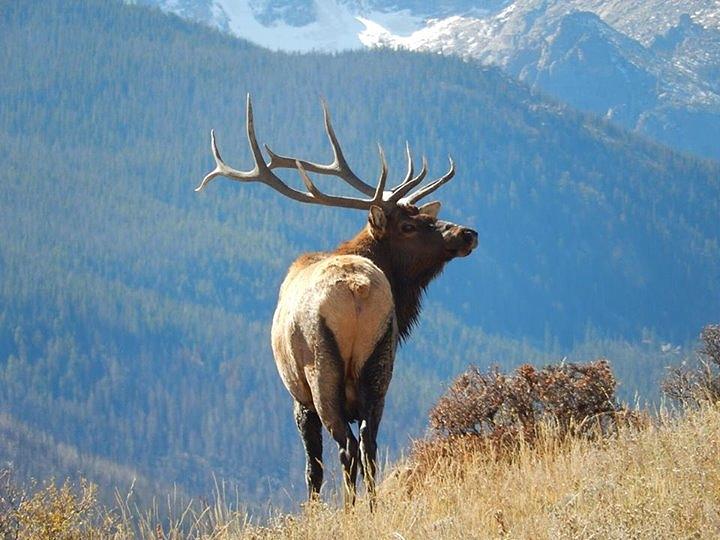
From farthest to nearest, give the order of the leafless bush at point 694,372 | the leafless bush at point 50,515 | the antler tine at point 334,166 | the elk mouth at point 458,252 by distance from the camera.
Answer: the leafless bush at point 694,372 < the antler tine at point 334,166 < the elk mouth at point 458,252 < the leafless bush at point 50,515

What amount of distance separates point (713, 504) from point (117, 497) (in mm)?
2875

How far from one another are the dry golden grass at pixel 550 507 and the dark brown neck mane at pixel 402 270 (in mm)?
2350

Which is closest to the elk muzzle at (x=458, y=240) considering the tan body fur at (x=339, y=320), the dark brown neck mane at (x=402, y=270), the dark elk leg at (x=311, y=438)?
the dark brown neck mane at (x=402, y=270)

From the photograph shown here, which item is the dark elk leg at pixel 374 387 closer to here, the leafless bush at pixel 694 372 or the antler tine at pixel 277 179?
the antler tine at pixel 277 179

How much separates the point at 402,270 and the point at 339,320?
2.35 m

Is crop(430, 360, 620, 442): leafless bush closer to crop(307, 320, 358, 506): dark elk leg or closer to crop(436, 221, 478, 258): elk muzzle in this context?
crop(436, 221, 478, 258): elk muzzle

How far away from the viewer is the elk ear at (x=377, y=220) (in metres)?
9.20

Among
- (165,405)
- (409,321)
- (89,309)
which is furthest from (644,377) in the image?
(409,321)

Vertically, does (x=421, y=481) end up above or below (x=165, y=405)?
above

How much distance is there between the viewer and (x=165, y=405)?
510ft

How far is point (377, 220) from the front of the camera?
923 centimetres

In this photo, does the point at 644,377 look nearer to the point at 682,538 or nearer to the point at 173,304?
the point at 173,304

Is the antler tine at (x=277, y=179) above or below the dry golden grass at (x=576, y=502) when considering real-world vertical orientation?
above

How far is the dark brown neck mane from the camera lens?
9.20 meters
